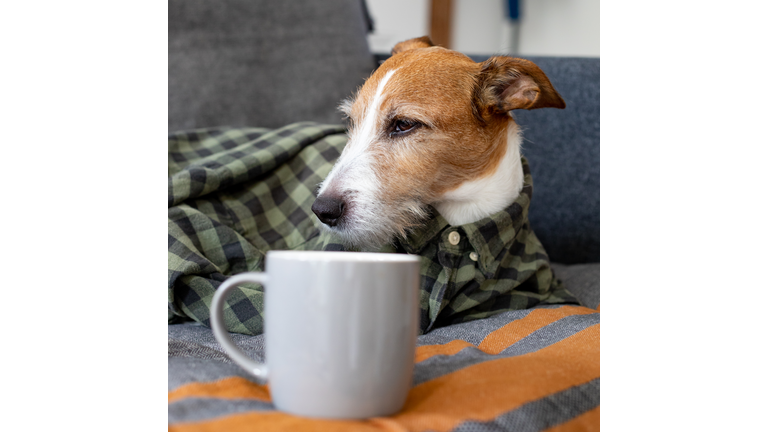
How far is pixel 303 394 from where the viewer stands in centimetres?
50

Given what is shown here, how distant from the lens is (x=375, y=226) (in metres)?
0.97

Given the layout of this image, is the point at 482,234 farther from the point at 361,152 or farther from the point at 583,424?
the point at 583,424

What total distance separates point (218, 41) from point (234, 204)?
791 millimetres

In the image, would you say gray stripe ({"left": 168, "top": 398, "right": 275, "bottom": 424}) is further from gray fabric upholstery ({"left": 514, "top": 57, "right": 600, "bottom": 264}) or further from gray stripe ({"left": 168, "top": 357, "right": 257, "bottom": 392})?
gray fabric upholstery ({"left": 514, "top": 57, "right": 600, "bottom": 264})

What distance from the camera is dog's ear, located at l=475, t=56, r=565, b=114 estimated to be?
3.41 ft

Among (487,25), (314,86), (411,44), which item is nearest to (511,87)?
(411,44)

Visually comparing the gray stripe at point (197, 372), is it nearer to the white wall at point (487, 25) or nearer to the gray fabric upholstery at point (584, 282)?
the gray fabric upholstery at point (584, 282)

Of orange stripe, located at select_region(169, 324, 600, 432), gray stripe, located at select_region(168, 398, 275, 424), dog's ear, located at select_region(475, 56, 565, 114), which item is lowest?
orange stripe, located at select_region(169, 324, 600, 432)

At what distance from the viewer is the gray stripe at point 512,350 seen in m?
0.63

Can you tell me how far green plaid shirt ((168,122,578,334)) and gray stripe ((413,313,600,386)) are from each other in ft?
0.50

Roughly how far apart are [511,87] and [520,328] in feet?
1.61

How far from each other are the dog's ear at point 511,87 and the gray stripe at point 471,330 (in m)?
0.41

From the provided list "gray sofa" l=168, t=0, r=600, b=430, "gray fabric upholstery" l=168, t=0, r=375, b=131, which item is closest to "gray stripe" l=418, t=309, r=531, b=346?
"gray sofa" l=168, t=0, r=600, b=430
